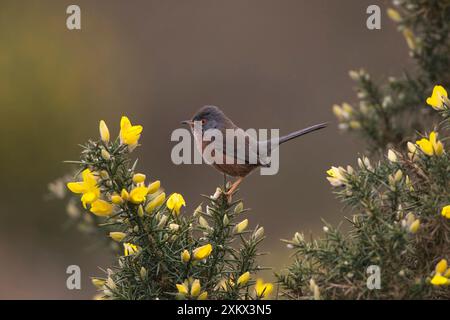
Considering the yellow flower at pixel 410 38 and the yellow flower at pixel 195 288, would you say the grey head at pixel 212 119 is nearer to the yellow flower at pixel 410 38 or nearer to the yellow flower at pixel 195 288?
the yellow flower at pixel 410 38

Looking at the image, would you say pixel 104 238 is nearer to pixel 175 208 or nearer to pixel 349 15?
pixel 175 208

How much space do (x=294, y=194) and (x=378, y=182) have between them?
6418 millimetres

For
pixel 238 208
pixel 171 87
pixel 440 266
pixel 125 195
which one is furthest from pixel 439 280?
pixel 171 87

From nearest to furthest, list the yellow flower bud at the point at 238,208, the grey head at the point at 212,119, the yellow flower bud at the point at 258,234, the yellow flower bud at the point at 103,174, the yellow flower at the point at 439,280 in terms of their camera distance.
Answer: the yellow flower at the point at 439,280 < the yellow flower bud at the point at 103,174 < the yellow flower bud at the point at 258,234 < the yellow flower bud at the point at 238,208 < the grey head at the point at 212,119

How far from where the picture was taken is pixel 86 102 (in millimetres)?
9211

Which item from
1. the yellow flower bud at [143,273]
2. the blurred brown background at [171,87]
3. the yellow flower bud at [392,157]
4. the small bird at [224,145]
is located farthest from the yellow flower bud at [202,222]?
the blurred brown background at [171,87]

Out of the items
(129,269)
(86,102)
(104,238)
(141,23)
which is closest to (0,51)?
(86,102)

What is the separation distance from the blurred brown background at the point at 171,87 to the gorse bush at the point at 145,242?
4.80m

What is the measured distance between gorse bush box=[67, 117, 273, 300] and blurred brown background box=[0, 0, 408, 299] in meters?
4.80

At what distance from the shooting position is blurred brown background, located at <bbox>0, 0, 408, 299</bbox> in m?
8.30

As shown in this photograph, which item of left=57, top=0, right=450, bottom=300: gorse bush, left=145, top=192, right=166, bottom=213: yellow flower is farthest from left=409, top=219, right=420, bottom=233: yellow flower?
left=145, top=192, right=166, bottom=213: yellow flower

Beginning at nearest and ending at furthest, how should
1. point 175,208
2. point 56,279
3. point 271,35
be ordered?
1. point 175,208
2. point 56,279
3. point 271,35

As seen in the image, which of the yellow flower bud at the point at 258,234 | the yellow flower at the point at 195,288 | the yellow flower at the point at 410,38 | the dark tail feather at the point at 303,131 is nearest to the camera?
the yellow flower at the point at 195,288

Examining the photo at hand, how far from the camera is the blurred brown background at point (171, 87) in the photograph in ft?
27.2
